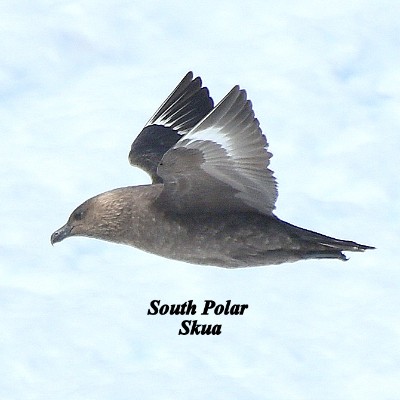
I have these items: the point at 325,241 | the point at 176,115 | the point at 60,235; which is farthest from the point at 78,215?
the point at 325,241

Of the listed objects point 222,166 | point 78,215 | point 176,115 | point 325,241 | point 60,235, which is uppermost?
point 176,115

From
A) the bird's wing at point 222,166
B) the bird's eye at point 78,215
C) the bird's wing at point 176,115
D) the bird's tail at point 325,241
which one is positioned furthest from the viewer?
the bird's wing at point 176,115

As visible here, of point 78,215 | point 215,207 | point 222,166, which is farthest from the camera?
point 78,215

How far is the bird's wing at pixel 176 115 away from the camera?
1056cm

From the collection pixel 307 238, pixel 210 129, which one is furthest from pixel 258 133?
pixel 307 238

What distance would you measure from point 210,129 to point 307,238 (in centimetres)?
124

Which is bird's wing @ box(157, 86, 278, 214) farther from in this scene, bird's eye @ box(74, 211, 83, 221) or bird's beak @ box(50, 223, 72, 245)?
bird's beak @ box(50, 223, 72, 245)

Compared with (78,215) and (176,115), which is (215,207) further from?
(176,115)

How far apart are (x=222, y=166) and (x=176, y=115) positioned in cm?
257

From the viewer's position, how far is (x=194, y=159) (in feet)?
27.5

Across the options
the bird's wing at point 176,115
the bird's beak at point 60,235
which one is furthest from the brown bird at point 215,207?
the bird's wing at point 176,115

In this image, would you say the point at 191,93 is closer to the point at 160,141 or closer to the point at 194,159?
the point at 160,141

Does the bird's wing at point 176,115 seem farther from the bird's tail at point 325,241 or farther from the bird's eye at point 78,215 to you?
the bird's tail at point 325,241

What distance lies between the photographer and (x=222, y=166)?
8.45 meters
